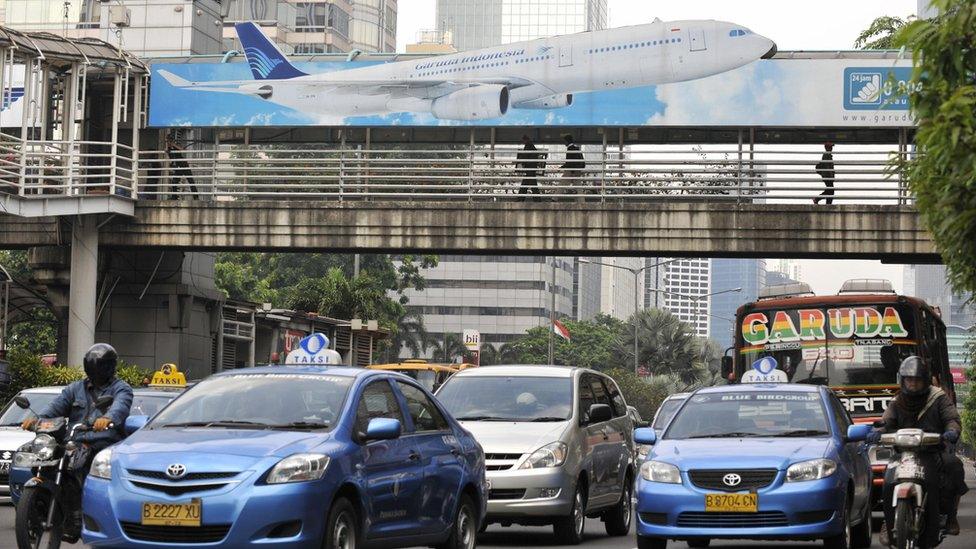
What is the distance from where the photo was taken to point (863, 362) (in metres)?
21.9

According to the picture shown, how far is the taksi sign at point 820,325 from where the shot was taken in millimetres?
22062

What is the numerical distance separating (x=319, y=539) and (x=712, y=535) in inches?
162

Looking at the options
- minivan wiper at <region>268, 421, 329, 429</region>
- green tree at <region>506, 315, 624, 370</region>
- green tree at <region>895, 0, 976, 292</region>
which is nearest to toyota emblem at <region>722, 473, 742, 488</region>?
green tree at <region>895, 0, 976, 292</region>

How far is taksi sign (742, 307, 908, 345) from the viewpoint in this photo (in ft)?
72.4

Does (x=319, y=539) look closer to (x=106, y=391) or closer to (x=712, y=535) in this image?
(x=106, y=391)

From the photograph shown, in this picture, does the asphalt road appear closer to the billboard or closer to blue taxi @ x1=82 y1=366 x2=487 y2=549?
blue taxi @ x1=82 y1=366 x2=487 y2=549

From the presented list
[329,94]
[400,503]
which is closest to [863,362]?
[400,503]

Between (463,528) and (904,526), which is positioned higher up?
Result: (904,526)

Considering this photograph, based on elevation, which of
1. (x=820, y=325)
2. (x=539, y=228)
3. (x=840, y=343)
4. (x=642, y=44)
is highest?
(x=642, y=44)

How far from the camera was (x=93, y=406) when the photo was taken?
1191 cm

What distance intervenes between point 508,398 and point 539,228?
52.7ft

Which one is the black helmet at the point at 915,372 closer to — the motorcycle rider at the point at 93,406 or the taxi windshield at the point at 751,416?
the taxi windshield at the point at 751,416

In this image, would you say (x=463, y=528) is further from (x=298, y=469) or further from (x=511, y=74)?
(x=511, y=74)

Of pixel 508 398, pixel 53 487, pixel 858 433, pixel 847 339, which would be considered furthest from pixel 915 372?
pixel 847 339
